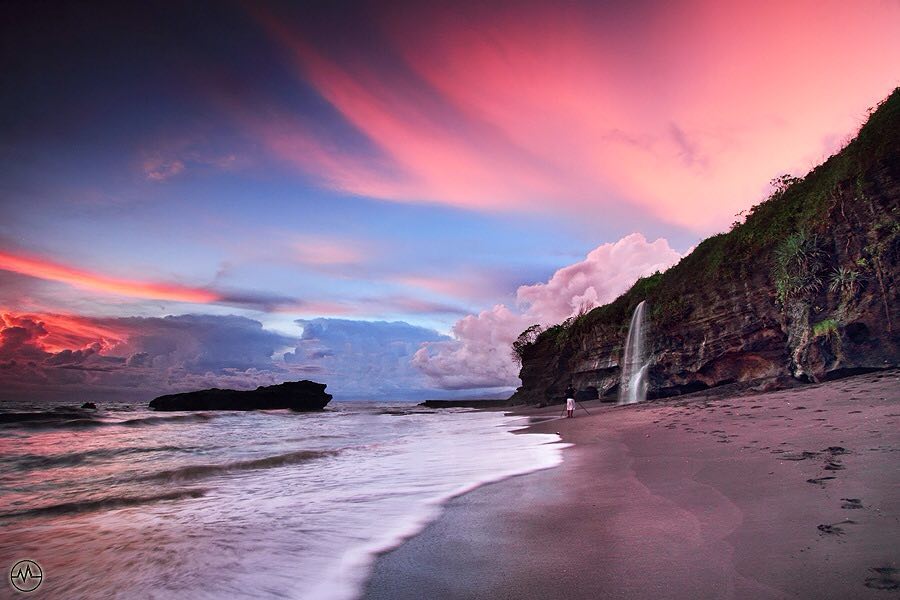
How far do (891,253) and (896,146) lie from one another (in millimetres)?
3571

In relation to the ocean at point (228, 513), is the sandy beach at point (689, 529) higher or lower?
higher

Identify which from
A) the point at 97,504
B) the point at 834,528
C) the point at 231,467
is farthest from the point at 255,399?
the point at 834,528

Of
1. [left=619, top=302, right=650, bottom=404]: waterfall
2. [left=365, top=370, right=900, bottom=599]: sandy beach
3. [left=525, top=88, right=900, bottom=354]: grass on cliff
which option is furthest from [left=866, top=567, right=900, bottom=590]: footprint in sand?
[left=619, top=302, right=650, bottom=404]: waterfall

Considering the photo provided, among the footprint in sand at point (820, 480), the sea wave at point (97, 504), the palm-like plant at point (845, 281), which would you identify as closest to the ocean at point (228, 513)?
the sea wave at point (97, 504)

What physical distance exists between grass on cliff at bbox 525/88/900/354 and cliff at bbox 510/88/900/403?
53mm

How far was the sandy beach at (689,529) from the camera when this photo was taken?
280cm

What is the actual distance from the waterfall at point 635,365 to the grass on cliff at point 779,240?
59.1 inches

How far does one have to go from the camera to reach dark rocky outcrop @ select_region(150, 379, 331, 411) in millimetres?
64375

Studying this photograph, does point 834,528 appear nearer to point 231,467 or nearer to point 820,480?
point 820,480

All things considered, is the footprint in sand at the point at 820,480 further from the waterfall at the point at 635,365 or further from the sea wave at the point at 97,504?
the waterfall at the point at 635,365

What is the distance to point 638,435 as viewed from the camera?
1107cm

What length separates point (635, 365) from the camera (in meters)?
30.7

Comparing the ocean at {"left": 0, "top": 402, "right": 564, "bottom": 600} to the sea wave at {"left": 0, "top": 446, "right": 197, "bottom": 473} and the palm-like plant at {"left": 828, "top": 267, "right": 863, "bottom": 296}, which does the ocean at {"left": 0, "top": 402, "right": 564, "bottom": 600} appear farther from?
the palm-like plant at {"left": 828, "top": 267, "right": 863, "bottom": 296}

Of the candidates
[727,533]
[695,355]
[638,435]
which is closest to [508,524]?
[727,533]
